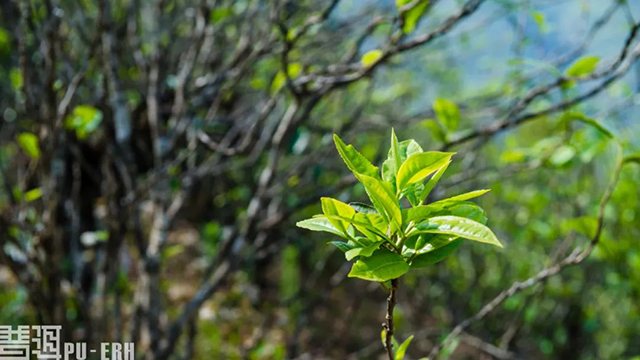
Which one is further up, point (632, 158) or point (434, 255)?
point (632, 158)

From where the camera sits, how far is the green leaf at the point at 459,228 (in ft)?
1.23

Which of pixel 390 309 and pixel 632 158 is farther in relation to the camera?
pixel 632 158

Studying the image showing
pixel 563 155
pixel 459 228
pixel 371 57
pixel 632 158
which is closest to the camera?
pixel 459 228

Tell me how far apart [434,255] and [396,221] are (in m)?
0.05

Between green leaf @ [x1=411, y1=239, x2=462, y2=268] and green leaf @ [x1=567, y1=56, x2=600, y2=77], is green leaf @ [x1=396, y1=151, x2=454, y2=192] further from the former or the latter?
green leaf @ [x1=567, y1=56, x2=600, y2=77]

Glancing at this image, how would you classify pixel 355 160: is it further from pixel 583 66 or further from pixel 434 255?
pixel 583 66

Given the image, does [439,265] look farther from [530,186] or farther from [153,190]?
[153,190]

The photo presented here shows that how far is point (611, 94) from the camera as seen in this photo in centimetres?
216

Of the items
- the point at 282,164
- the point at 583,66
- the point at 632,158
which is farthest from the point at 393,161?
the point at 282,164

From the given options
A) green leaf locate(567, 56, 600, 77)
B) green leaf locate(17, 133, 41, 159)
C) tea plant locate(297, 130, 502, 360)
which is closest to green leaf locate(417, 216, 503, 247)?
tea plant locate(297, 130, 502, 360)

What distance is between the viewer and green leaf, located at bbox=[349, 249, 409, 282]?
1.36 feet

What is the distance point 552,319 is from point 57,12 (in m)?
2.79

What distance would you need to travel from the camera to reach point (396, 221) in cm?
43

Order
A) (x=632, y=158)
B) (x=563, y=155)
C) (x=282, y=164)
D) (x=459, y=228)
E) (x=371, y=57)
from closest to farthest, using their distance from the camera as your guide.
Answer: (x=459, y=228) → (x=632, y=158) → (x=371, y=57) → (x=563, y=155) → (x=282, y=164)
